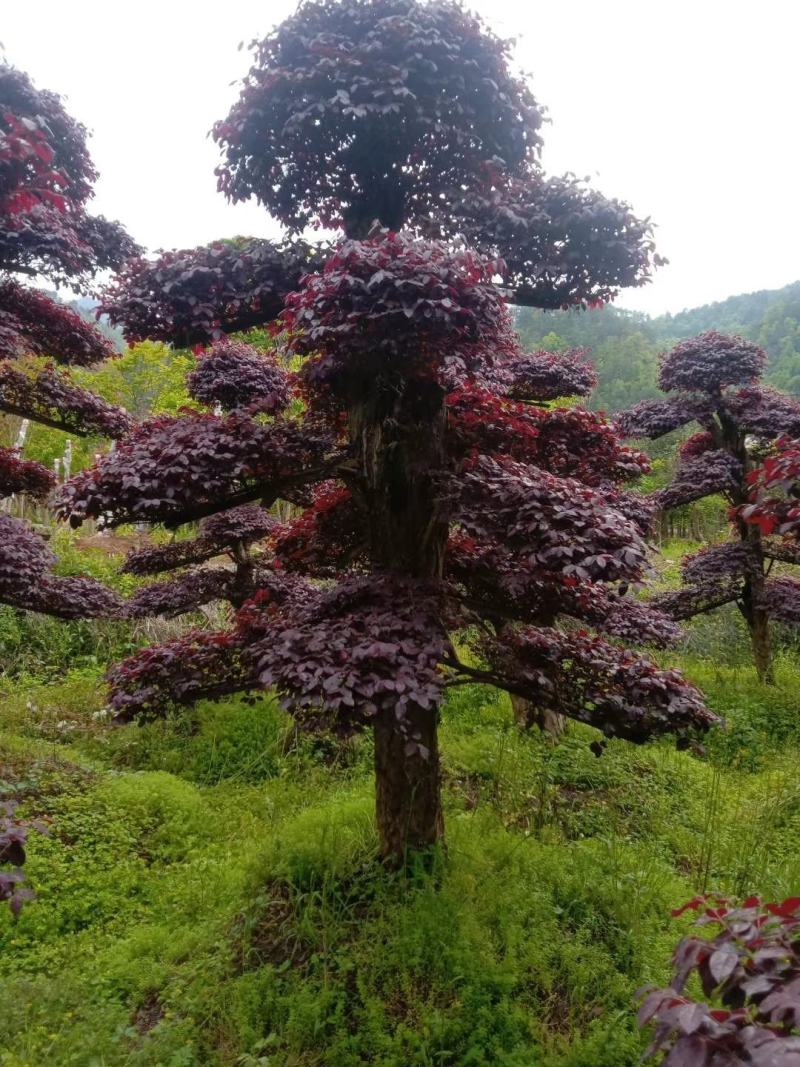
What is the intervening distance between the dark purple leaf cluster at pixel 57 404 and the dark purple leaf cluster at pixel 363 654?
10.9ft

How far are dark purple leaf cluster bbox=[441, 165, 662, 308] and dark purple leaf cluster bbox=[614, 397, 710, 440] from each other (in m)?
4.90

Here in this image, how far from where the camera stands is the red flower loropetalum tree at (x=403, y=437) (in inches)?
102

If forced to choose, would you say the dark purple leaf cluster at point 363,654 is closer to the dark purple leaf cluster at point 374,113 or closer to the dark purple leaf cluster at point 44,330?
the dark purple leaf cluster at point 374,113

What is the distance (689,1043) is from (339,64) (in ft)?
12.2

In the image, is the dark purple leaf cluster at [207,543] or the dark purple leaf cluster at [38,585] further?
the dark purple leaf cluster at [207,543]

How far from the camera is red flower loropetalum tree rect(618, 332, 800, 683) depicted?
306 inches

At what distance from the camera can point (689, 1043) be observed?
1087 mm

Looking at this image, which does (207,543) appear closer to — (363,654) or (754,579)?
(363,654)

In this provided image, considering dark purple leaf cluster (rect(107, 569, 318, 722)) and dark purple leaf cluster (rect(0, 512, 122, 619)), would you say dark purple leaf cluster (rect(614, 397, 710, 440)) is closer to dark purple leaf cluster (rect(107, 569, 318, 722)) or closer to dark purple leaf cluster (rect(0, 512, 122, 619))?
dark purple leaf cluster (rect(107, 569, 318, 722))

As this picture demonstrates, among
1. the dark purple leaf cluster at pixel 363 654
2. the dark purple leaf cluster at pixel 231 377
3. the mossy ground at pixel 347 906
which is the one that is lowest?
the mossy ground at pixel 347 906

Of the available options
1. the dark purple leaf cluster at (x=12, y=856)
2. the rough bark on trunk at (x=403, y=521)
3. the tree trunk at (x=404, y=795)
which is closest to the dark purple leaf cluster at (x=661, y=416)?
the rough bark on trunk at (x=403, y=521)

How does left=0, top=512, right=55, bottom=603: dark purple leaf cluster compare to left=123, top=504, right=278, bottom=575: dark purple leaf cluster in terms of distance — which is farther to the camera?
left=123, top=504, right=278, bottom=575: dark purple leaf cluster

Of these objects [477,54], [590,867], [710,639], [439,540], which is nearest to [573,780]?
[590,867]

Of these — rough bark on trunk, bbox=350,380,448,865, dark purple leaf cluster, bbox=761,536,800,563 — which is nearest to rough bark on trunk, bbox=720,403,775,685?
dark purple leaf cluster, bbox=761,536,800,563
